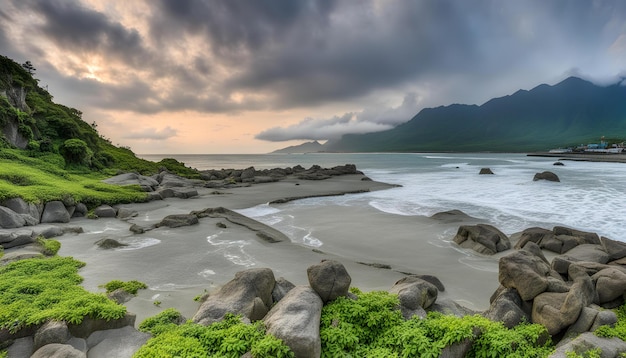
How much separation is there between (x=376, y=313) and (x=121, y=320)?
4839 millimetres

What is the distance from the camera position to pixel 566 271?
784 centimetres

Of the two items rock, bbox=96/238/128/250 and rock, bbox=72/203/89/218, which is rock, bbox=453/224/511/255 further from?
rock, bbox=72/203/89/218

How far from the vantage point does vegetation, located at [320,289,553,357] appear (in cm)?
510

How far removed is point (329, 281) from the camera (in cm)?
624

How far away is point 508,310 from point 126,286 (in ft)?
29.3

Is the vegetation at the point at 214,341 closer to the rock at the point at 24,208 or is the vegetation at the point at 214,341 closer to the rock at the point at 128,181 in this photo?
the rock at the point at 24,208

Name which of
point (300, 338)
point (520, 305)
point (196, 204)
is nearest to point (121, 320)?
point (300, 338)

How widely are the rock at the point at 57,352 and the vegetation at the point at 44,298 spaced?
26.9 inches

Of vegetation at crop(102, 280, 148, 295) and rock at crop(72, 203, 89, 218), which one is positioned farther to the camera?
rock at crop(72, 203, 89, 218)

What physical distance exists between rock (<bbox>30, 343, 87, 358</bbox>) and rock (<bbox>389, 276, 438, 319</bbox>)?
5640mm

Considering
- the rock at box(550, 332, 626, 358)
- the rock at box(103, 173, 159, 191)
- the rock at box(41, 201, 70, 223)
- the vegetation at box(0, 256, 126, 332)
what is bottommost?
the rock at box(550, 332, 626, 358)

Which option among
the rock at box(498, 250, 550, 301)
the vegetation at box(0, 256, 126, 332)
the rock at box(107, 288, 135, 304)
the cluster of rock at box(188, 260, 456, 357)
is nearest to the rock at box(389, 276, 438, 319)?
the cluster of rock at box(188, 260, 456, 357)

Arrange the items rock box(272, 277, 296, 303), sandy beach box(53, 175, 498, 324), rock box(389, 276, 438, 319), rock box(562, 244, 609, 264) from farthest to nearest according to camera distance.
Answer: rock box(562, 244, 609, 264)
sandy beach box(53, 175, 498, 324)
rock box(272, 277, 296, 303)
rock box(389, 276, 438, 319)

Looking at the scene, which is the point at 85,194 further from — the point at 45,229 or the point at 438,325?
the point at 438,325
